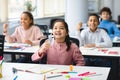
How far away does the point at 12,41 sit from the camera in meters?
4.30

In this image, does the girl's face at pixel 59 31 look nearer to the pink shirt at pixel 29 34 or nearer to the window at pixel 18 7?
the pink shirt at pixel 29 34

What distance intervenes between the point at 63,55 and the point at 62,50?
0.20 ft

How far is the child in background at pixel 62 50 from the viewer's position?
2928 mm

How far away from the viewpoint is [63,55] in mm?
2939

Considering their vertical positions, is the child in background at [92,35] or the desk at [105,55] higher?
the child in background at [92,35]

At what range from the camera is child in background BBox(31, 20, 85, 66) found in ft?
9.61

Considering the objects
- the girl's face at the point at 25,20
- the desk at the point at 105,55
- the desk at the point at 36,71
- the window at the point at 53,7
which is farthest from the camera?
the window at the point at 53,7

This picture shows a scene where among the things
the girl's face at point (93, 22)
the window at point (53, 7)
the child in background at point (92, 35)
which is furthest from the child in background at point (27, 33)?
the window at point (53, 7)

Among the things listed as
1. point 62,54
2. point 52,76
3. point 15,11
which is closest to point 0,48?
point 62,54

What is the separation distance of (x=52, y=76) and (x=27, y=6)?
5.64m

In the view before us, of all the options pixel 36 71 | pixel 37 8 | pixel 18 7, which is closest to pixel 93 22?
pixel 36 71

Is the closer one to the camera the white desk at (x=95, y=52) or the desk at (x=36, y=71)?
the desk at (x=36, y=71)

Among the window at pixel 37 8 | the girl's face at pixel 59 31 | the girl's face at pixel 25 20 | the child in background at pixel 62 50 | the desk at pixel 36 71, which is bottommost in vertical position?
the desk at pixel 36 71

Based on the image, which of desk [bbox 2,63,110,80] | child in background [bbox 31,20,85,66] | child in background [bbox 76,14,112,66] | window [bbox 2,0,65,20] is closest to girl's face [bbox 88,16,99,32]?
child in background [bbox 76,14,112,66]
